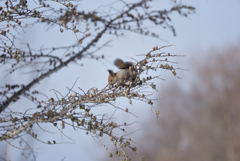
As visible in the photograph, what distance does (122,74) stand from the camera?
306 centimetres

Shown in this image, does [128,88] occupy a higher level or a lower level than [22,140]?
higher

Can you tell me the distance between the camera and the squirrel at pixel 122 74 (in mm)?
2939

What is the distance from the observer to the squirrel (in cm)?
294

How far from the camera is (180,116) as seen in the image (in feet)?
90.0

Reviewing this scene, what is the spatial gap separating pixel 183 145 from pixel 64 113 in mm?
24724

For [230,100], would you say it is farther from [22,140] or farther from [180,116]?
[22,140]

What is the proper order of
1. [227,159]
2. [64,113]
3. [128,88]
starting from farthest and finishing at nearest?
1. [227,159]
2. [128,88]
3. [64,113]

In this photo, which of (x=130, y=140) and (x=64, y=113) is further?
(x=130, y=140)

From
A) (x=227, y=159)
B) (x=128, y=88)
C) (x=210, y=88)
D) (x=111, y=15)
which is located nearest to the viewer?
(x=111, y=15)

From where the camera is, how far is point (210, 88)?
2603cm

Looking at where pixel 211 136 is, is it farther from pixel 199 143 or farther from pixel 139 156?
pixel 139 156

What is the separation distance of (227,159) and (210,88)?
3.64 metres

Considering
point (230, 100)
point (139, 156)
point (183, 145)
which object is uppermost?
point (139, 156)

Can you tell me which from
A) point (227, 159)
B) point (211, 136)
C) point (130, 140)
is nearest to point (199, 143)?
point (211, 136)
